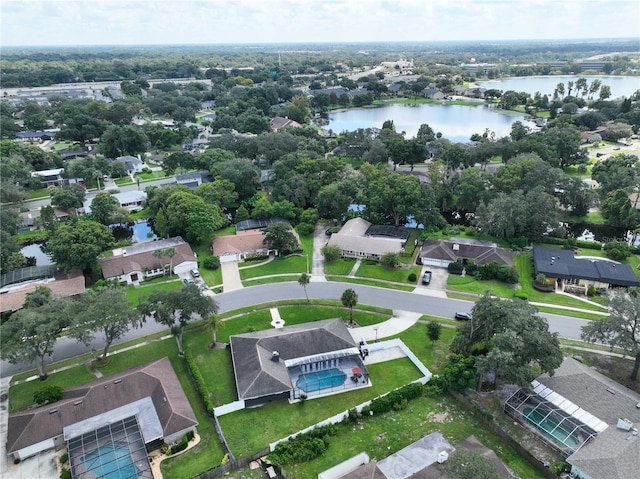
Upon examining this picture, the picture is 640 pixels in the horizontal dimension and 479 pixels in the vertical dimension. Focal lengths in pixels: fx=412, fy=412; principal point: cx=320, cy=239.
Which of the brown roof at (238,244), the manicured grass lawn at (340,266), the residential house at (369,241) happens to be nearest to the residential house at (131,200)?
the brown roof at (238,244)

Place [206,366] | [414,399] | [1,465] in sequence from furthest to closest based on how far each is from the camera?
1. [206,366]
2. [414,399]
3. [1,465]

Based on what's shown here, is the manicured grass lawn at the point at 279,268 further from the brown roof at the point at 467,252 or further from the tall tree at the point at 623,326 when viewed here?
the tall tree at the point at 623,326

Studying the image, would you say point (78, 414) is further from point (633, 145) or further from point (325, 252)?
point (633, 145)

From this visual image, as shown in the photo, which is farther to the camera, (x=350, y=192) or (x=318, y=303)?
(x=350, y=192)

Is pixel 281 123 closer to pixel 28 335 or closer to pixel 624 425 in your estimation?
pixel 28 335

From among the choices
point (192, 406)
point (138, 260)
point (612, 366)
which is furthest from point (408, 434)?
point (138, 260)

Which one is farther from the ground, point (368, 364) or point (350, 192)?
point (350, 192)

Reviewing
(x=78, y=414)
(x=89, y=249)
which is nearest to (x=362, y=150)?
(x=89, y=249)

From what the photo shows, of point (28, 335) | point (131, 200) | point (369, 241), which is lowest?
point (131, 200)
